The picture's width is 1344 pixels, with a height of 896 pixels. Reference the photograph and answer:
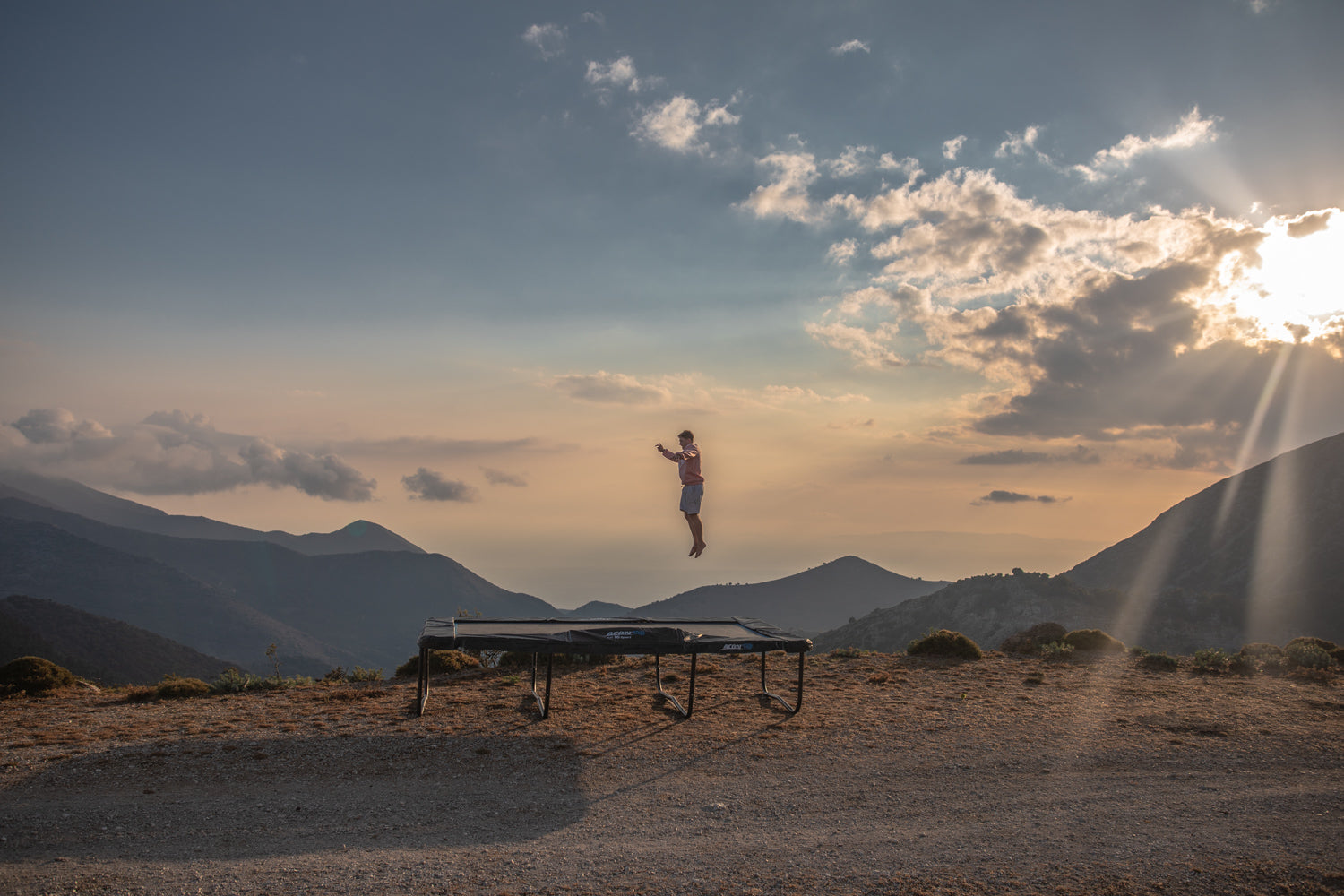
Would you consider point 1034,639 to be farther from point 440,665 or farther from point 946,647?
point 440,665

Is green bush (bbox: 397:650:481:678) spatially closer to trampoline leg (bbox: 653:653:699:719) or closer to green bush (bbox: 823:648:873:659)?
trampoline leg (bbox: 653:653:699:719)

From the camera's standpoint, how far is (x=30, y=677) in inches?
511

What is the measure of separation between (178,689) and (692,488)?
31.9 feet

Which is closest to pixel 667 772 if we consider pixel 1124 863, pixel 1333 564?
pixel 1124 863

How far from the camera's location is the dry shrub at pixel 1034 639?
18.3 m

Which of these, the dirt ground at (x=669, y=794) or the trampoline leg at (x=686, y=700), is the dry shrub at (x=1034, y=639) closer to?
the dirt ground at (x=669, y=794)

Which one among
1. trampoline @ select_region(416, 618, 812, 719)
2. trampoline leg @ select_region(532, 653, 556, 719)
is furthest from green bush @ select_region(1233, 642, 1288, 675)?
trampoline leg @ select_region(532, 653, 556, 719)

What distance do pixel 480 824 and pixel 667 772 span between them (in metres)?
2.53

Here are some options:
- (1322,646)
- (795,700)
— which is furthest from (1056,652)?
(795,700)

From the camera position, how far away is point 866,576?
6240 inches

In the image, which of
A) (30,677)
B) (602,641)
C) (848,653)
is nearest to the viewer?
→ (602,641)

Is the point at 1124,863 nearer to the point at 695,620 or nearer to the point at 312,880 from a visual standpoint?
the point at 312,880

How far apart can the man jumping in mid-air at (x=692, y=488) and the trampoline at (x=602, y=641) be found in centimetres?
230

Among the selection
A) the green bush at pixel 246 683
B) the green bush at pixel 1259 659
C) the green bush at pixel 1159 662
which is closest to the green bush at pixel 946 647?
the green bush at pixel 1159 662
